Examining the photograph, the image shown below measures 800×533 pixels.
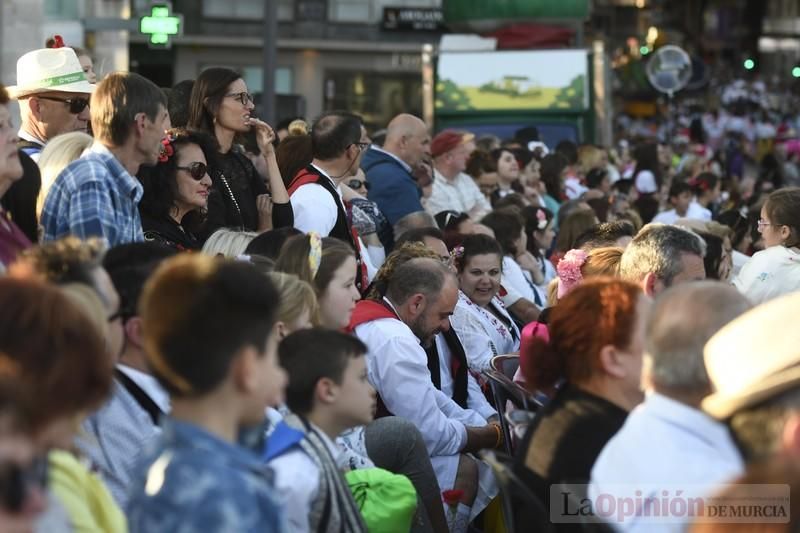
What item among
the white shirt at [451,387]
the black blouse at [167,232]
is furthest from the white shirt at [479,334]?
the black blouse at [167,232]

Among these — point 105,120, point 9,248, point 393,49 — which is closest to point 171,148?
point 105,120

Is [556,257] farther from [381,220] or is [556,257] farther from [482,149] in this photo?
[482,149]

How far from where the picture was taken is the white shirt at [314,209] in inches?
319

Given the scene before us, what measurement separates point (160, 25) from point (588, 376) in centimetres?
1381

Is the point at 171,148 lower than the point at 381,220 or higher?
higher

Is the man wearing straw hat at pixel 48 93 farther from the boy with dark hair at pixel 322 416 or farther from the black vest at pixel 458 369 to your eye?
the boy with dark hair at pixel 322 416

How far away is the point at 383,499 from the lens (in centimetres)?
544

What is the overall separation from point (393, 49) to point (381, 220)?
118 ft

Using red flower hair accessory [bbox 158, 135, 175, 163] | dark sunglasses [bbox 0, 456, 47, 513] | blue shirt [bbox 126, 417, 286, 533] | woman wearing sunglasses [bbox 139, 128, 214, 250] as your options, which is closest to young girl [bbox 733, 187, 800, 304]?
woman wearing sunglasses [bbox 139, 128, 214, 250]

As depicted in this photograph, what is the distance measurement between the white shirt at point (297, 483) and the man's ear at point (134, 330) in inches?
22.6

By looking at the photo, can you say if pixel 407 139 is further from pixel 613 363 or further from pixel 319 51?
pixel 319 51

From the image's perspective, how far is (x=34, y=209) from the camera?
622 cm

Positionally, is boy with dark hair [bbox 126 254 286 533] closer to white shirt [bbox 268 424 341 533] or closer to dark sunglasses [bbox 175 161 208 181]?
white shirt [bbox 268 424 341 533]

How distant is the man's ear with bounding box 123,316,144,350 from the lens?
4.81 meters
